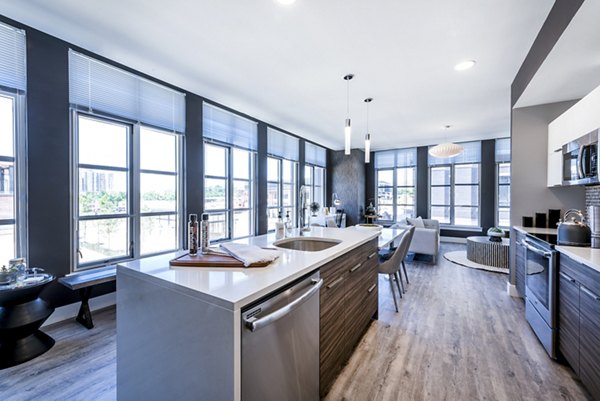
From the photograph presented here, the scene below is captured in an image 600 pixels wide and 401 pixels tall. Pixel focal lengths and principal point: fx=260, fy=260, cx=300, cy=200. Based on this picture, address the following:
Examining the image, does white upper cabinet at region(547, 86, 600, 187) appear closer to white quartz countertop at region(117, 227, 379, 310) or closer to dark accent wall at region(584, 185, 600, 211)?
dark accent wall at region(584, 185, 600, 211)

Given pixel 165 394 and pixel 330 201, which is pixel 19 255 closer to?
pixel 165 394

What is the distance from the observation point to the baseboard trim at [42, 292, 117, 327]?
8.28 feet

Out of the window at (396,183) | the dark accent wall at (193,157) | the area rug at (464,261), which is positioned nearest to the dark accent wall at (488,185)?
the window at (396,183)

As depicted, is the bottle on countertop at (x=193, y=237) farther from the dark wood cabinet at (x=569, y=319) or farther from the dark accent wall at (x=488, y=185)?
the dark accent wall at (x=488, y=185)

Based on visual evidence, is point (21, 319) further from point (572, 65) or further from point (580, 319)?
point (572, 65)

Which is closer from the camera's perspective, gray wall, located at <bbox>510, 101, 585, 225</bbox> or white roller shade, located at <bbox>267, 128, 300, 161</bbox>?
gray wall, located at <bbox>510, 101, 585, 225</bbox>

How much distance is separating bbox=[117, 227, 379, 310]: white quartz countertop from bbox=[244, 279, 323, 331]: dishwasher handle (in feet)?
0.25

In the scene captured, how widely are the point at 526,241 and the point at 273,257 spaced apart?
8.85 ft

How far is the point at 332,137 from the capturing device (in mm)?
6598

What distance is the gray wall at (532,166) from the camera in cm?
310

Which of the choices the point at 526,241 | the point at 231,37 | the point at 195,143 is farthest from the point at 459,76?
the point at 195,143

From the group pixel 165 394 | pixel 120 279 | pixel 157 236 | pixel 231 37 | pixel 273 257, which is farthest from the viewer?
pixel 157 236

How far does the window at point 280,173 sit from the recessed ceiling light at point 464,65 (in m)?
3.53

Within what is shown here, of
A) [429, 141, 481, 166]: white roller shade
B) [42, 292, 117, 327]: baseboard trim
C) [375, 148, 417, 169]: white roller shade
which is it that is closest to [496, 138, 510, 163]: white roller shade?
[429, 141, 481, 166]: white roller shade
